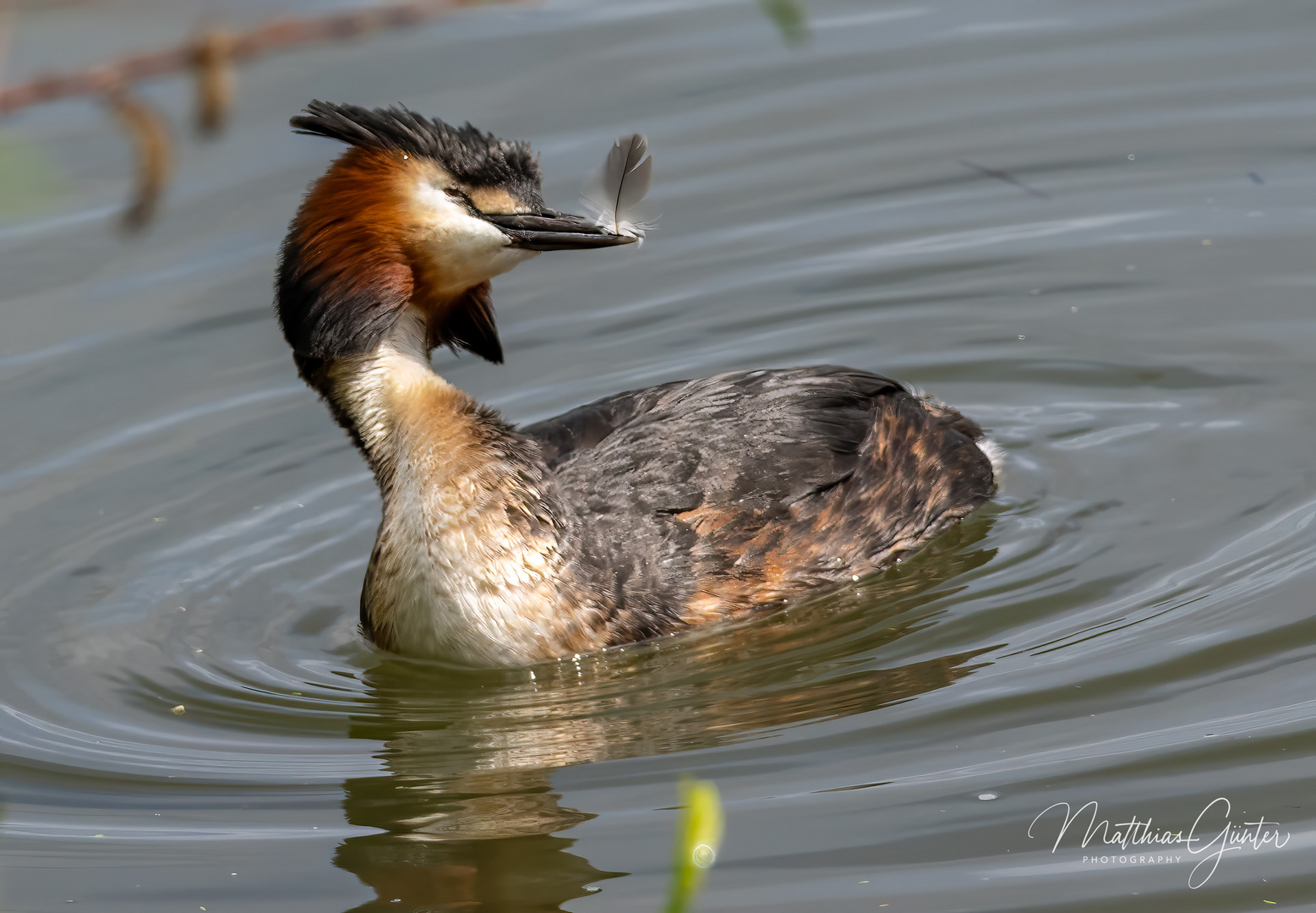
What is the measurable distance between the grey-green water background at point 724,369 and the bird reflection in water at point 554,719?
0.06 ft

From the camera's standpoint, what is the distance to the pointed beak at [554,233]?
5.61 metres

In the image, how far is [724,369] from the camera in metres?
8.39

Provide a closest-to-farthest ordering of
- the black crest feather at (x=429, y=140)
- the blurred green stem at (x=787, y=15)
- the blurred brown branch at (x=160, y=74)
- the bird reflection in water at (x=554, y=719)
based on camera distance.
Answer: the blurred brown branch at (x=160, y=74)
the blurred green stem at (x=787, y=15)
the bird reflection in water at (x=554, y=719)
the black crest feather at (x=429, y=140)

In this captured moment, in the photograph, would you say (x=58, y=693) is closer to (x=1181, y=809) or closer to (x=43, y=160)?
(x=1181, y=809)

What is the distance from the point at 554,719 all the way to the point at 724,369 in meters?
3.20

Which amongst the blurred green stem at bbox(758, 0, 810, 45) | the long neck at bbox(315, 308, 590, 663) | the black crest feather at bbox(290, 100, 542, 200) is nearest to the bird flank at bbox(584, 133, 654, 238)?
the black crest feather at bbox(290, 100, 542, 200)

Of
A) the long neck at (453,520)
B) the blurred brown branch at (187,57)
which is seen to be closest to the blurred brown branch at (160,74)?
the blurred brown branch at (187,57)

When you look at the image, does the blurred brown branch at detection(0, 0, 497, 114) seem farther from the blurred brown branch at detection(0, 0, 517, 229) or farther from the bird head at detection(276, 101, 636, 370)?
the bird head at detection(276, 101, 636, 370)

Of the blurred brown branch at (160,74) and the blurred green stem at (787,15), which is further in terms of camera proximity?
the blurred green stem at (787,15)

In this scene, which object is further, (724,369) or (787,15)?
(724,369)

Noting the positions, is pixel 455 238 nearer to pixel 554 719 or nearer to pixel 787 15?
pixel 554 719

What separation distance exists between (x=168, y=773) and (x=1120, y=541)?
364cm

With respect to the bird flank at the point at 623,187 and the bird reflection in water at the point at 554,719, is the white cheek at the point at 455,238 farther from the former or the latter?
the bird reflection in water at the point at 554,719

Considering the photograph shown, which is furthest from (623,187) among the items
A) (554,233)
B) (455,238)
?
(455,238)
